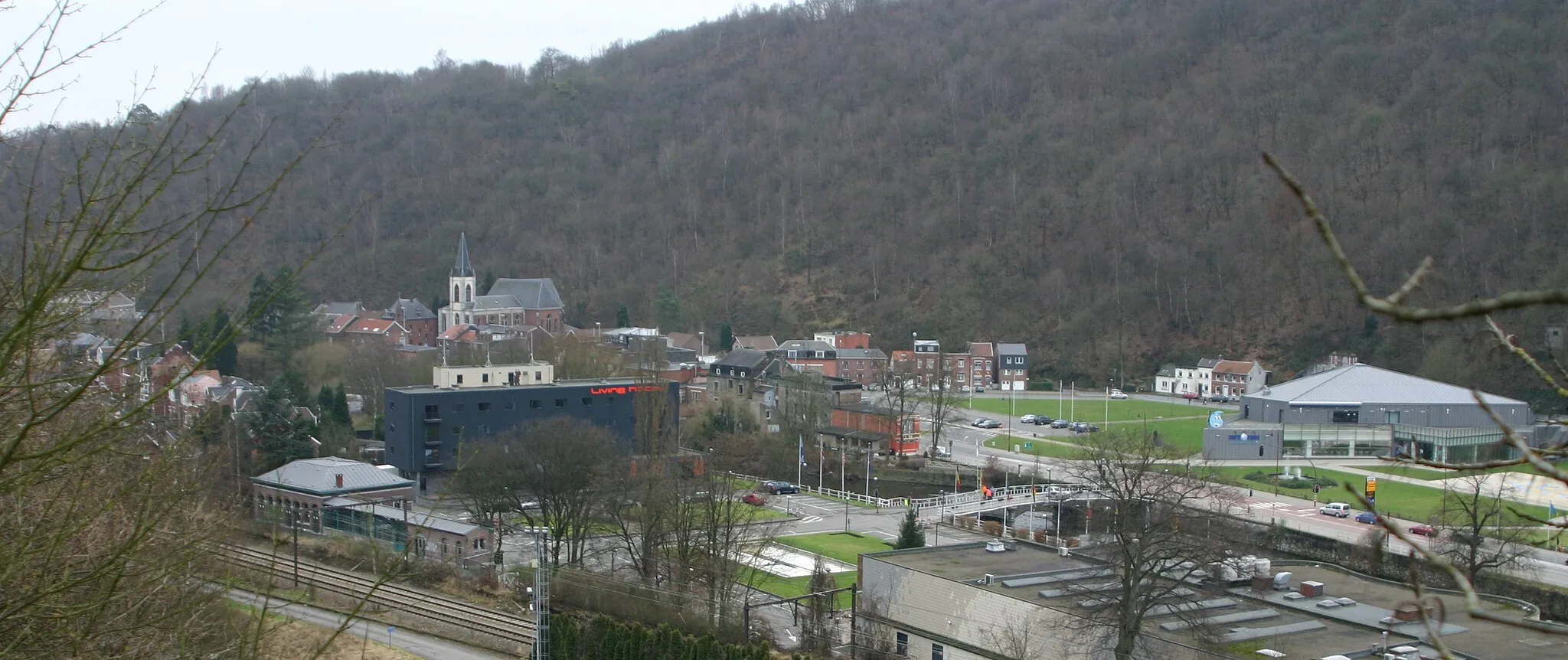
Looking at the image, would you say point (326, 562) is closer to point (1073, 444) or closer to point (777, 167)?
point (1073, 444)

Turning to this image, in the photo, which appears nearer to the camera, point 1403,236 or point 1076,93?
point 1403,236

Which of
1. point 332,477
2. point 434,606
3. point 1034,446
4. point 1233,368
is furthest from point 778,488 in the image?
point 1233,368

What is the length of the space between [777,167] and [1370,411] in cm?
4464

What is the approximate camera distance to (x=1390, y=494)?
25656mm

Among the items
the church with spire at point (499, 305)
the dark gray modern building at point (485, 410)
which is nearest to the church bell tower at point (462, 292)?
the church with spire at point (499, 305)

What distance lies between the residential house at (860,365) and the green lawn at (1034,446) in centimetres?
1055

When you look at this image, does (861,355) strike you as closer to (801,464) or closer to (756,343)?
(756,343)

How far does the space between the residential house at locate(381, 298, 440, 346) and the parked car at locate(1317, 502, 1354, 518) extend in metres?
36.7

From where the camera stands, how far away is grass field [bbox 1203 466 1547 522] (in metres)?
23.0

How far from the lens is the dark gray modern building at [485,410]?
25641 millimetres

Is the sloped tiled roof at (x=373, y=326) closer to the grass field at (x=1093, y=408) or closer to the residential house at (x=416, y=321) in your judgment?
the residential house at (x=416, y=321)

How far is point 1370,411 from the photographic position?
105ft

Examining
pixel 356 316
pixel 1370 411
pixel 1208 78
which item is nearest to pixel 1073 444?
pixel 1370 411

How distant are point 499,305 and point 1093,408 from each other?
991 inches
